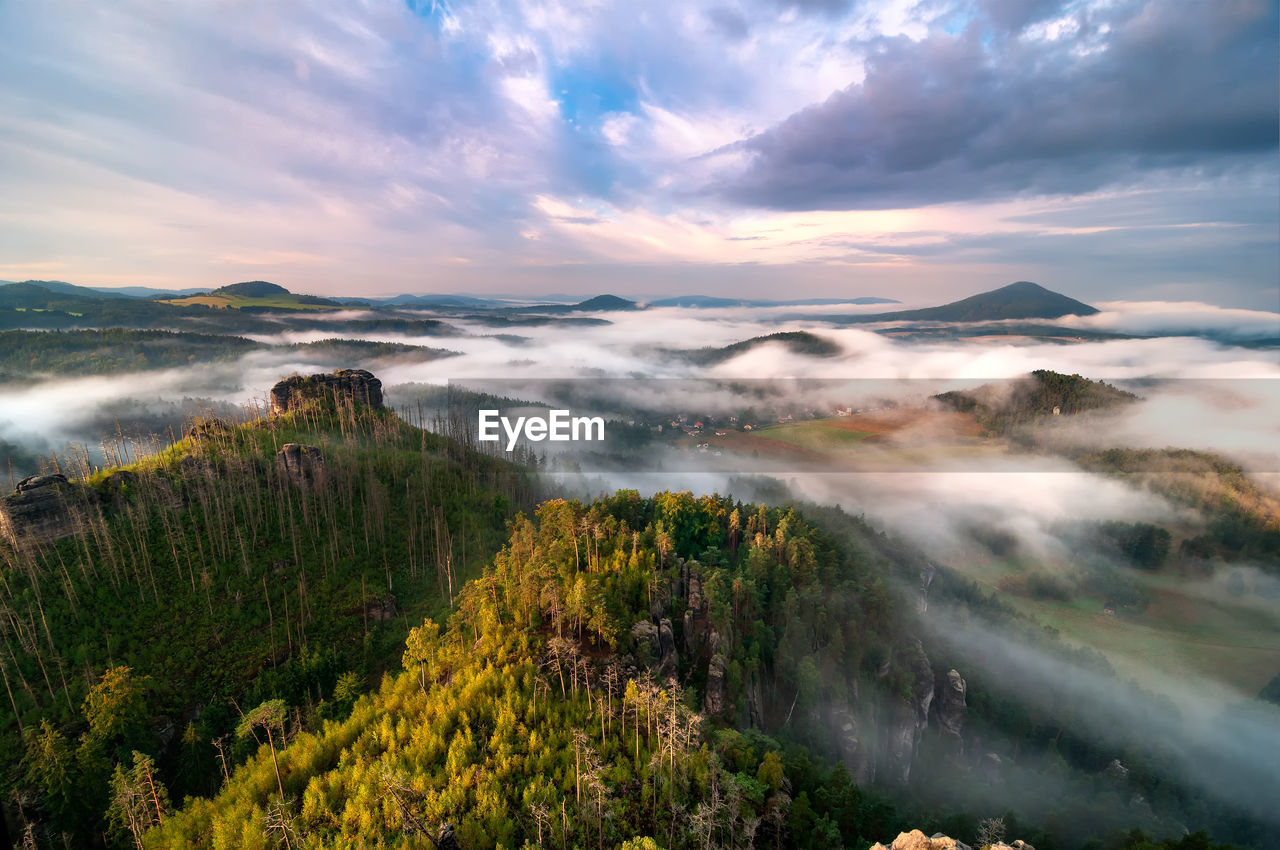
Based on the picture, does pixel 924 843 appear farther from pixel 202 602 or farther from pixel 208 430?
pixel 208 430

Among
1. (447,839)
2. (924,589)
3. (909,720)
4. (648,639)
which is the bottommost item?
(924,589)

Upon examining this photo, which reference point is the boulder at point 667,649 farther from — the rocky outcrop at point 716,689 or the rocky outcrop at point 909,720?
the rocky outcrop at point 909,720

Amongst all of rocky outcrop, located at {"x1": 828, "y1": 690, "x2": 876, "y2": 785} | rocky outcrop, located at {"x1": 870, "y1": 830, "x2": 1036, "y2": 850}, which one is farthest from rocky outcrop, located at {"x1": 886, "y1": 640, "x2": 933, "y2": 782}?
rocky outcrop, located at {"x1": 870, "y1": 830, "x2": 1036, "y2": 850}

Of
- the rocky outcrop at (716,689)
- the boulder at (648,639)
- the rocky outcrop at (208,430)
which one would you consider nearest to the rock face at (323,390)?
the rocky outcrop at (208,430)

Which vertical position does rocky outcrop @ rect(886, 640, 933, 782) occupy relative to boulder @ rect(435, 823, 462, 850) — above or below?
below

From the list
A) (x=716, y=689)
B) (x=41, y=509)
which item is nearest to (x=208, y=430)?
(x=41, y=509)

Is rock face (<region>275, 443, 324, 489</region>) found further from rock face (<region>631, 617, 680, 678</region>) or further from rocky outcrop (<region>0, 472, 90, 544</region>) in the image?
rock face (<region>631, 617, 680, 678</region>)

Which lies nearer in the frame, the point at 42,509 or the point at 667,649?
the point at 667,649
